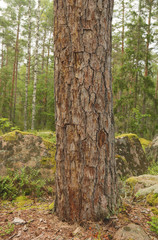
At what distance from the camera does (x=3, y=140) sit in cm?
409

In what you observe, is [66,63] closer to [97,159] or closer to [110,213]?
[97,159]

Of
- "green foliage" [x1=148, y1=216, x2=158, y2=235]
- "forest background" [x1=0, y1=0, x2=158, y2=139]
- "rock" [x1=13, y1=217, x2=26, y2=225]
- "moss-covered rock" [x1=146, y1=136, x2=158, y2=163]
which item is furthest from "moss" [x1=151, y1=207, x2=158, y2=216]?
"forest background" [x1=0, y1=0, x2=158, y2=139]

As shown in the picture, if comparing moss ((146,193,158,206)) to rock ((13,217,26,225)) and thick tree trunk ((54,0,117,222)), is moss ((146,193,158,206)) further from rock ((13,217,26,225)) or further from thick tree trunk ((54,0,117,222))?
rock ((13,217,26,225))

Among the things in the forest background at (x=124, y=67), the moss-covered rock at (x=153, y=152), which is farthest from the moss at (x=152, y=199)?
the forest background at (x=124, y=67)

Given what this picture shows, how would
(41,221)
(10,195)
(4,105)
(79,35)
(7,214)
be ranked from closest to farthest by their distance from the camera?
(79,35) < (41,221) < (7,214) < (10,195) < (4,105)

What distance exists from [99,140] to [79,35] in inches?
45.6

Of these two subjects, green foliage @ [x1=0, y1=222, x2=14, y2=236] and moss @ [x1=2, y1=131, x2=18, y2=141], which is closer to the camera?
green foliage @ [x1=0, y1=222, x2=14, y2=236]

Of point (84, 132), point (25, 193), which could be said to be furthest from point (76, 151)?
point (25, 193)

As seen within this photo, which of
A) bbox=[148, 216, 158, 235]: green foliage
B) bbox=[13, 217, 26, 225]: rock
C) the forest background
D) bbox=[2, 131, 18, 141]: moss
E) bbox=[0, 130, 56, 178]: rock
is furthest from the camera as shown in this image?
the forest background

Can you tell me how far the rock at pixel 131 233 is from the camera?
1686 mm

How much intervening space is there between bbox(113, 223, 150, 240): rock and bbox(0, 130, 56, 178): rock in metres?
2.41

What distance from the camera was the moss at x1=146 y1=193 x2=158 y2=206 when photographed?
8.02ft

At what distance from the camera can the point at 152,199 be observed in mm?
2510

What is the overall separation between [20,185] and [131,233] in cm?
227
